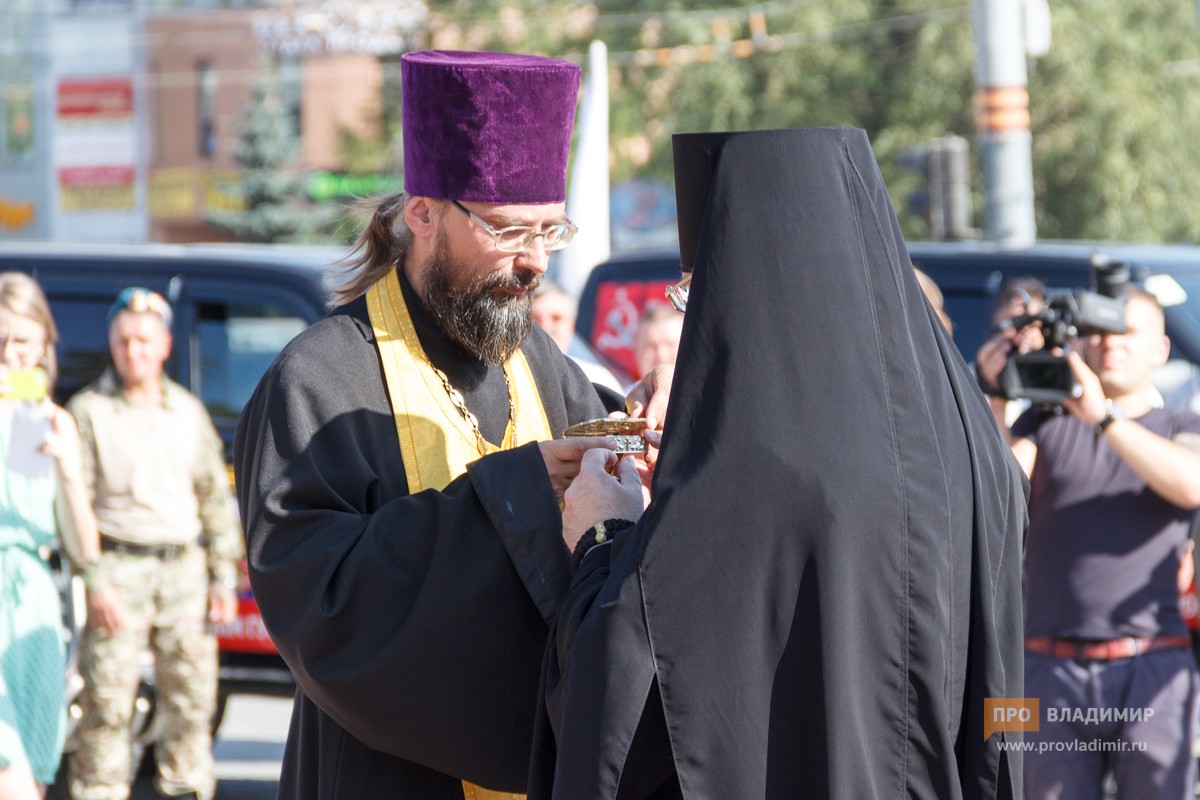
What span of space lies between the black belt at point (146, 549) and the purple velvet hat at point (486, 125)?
371 cm

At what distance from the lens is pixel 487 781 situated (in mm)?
2307

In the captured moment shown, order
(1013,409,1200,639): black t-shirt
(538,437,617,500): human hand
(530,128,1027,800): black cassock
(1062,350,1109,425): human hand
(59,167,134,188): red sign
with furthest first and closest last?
1. (59,167,134,188): red sign
2. (1013,409,1200,639): black t-shirt
3. (1062,350,1109,425): human hand
4. (538,437,617,500): human hand
5. (530,128,1027,800): black cassock

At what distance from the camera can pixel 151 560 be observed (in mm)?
5984

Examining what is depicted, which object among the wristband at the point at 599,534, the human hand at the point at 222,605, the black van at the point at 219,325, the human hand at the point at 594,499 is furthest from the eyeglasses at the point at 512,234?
the black van at the point at 219,325

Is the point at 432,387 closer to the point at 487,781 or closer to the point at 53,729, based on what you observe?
the point at 487,781

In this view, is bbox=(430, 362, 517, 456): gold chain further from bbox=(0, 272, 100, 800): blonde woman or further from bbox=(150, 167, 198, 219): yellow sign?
bbox=(150, 167, 198, 219): yellow sign

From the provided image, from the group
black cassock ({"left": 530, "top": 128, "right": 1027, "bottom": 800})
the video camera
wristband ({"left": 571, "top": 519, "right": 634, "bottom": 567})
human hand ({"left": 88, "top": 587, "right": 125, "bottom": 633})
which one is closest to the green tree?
human hand ({"left": 88, "top": 587, "right": 125, "bottom": 633})

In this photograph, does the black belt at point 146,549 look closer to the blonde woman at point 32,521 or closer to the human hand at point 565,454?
the blonde woman at point 32,521

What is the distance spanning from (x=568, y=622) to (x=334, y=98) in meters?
36.7

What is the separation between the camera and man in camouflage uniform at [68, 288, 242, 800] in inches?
230

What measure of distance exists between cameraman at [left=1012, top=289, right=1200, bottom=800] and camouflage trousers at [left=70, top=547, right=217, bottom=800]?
128 inches

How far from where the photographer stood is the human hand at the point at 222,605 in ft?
20.0

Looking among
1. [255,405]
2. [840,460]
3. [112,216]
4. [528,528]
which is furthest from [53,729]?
[112,216]

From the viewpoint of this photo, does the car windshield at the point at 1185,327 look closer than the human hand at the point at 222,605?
No
